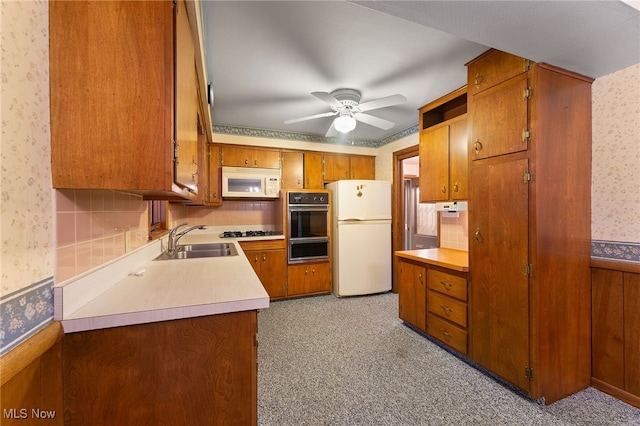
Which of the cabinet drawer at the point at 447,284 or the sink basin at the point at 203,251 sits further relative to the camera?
the sink basin at the point at 203,251

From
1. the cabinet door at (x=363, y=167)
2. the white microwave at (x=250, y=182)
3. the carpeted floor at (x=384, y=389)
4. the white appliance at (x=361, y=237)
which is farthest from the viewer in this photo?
the cabinet door at (x=363, y=167)

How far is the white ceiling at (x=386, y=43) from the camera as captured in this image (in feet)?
4.12

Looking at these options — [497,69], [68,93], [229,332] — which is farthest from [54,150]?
[497,69]

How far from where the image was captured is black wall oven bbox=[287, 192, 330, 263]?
12.4ft

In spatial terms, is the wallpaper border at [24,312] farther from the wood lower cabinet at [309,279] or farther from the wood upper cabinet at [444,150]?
the wood lower cabinet at [309,279]

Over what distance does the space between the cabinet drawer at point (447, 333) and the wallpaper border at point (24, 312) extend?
2.50 metres

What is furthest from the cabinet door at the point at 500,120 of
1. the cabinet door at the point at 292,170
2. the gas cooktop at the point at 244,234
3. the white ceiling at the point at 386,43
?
the gas cooktop at the point at 244,234

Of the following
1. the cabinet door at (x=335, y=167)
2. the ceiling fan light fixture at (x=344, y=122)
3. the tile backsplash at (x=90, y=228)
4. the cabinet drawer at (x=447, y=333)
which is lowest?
the cabinet drawer at (x=447, y=333)

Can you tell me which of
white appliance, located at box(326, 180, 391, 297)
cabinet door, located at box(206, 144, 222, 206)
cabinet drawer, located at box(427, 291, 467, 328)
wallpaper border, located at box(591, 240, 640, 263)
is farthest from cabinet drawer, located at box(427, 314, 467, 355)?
cabinet door, located at box(206, 144, 222, 206)

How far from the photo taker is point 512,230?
5.88 ft

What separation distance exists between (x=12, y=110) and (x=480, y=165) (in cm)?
241

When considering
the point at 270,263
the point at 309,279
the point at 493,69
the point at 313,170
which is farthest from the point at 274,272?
the point at 493,69

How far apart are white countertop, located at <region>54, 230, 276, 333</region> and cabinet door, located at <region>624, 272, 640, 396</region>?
232cm

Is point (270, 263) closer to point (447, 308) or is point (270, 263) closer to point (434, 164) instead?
point (447, 308)
